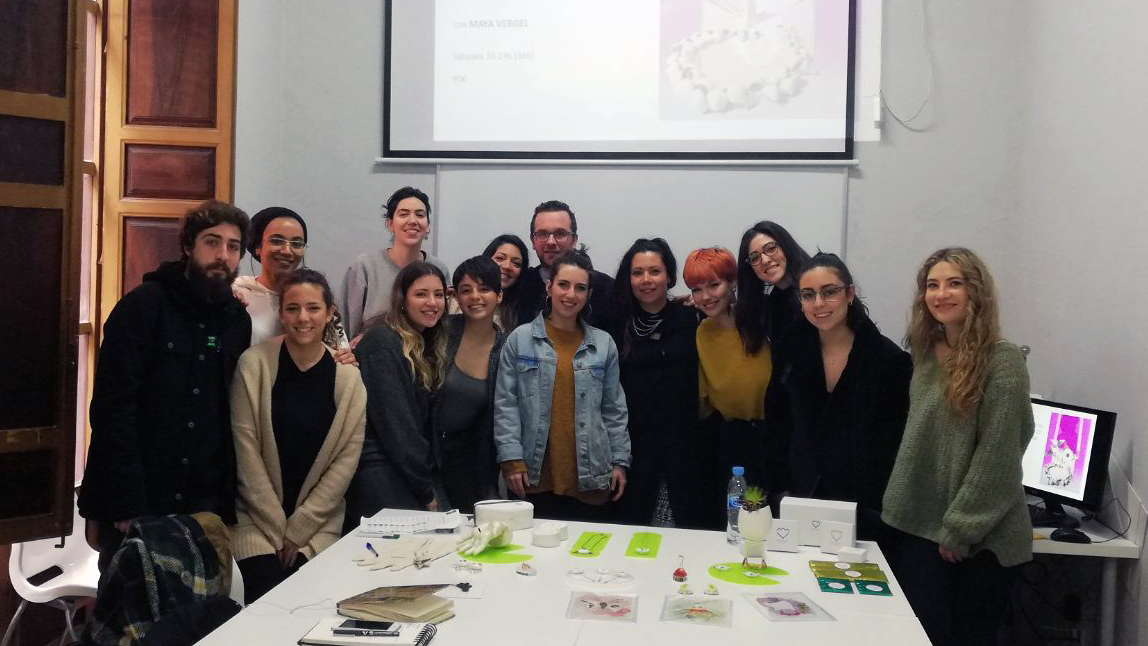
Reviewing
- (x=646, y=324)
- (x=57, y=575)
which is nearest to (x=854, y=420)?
(x=646, y=324)

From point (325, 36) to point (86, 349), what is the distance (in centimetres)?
207

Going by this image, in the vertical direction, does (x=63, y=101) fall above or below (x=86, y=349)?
above

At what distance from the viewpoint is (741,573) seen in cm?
228

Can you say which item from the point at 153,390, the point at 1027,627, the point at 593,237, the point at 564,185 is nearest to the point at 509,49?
the point at 564,185

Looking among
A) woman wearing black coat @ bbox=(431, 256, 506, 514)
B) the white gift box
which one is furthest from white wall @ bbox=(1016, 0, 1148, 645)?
woman wearing black coat @ bbox=(431, 256, 506, 514)

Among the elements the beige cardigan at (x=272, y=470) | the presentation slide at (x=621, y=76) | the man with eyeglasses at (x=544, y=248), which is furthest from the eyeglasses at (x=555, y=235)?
Result: the beige cardigan at (x=272, y=470)

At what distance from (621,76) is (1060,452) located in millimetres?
2753

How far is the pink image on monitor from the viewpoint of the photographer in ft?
10.1

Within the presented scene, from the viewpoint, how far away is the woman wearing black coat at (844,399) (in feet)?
9.14

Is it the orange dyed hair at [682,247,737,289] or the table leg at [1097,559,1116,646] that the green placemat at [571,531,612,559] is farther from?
the table leg at [1097,559,1116,646]

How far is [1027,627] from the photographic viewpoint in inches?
146

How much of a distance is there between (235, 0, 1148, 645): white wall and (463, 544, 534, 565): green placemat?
1968 millimetres

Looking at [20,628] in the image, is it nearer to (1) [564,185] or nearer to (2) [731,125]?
(1) [564,185]

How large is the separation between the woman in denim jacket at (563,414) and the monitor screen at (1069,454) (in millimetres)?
1457
